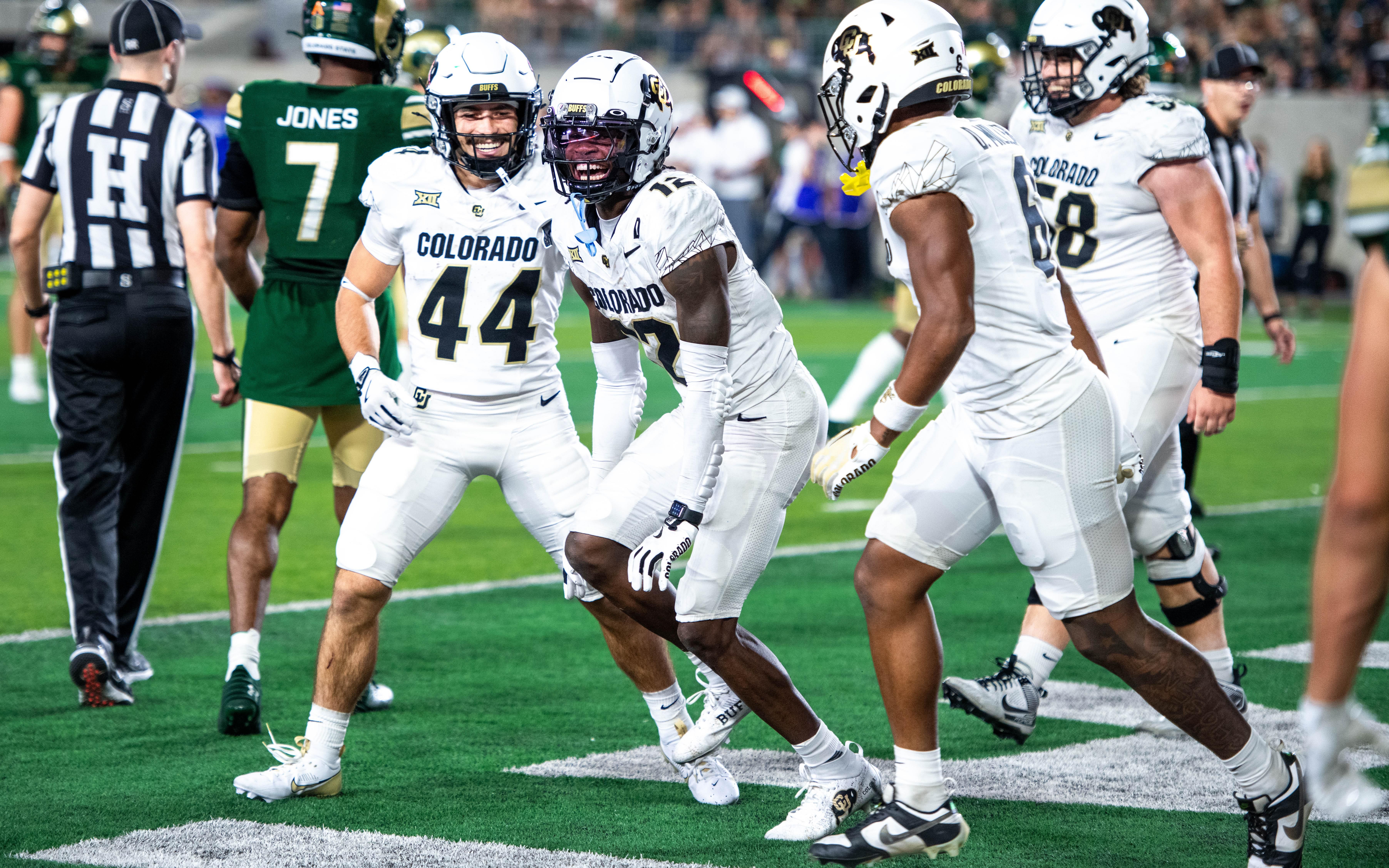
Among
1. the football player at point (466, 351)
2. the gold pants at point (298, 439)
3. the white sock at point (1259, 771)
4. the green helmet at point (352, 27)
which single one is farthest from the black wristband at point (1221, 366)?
the green helmet at point (352, 27)

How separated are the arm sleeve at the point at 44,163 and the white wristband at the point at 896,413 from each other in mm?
3132

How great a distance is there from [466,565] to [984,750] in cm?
326

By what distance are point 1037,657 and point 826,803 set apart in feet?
3.68

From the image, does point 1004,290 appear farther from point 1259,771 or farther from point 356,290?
point 356,290

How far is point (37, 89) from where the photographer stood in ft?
34.8

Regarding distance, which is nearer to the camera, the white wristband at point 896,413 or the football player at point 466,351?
the white wristband at point 896,413

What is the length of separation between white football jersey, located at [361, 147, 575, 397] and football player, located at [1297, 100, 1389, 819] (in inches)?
95.4

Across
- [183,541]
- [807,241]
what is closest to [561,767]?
[183,541]

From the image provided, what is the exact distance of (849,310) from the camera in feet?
70.4

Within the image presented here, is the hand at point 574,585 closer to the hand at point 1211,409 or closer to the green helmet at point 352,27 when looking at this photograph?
A: the hand at point 1211,409

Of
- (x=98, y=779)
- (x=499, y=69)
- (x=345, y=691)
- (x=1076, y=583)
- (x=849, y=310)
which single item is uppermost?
(x=499, y=69)

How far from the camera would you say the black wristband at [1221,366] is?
4664mm

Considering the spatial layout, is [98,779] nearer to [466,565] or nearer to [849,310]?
[466,565]

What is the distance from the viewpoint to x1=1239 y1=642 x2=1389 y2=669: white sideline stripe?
18.1 ft
